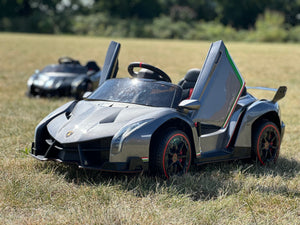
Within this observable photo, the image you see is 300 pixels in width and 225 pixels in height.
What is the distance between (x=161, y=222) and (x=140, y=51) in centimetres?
2986

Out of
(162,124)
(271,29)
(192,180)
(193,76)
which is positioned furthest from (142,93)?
(271,29)

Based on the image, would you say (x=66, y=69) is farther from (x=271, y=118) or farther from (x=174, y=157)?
(x=174, y=157)

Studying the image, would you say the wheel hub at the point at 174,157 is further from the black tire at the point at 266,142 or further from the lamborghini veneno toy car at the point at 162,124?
the black tire at the point at 266,142

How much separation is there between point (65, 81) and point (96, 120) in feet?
29.1

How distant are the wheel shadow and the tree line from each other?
1783 inches

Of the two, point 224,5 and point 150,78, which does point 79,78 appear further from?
point 224,5

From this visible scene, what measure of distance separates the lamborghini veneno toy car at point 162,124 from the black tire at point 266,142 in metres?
0.01

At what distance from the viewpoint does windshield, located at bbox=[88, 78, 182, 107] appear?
19.4ft

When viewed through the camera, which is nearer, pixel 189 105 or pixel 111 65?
pixel 189 105

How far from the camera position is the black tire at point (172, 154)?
5273 millimetres

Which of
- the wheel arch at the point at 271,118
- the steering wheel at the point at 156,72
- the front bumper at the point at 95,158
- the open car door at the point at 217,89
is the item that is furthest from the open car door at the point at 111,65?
the wheel arch at the point at 271,118

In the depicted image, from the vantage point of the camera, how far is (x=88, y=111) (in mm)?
5781

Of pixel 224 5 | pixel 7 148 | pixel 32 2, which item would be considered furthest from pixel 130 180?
pixel 32 2

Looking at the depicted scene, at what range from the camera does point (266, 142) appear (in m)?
6.64
